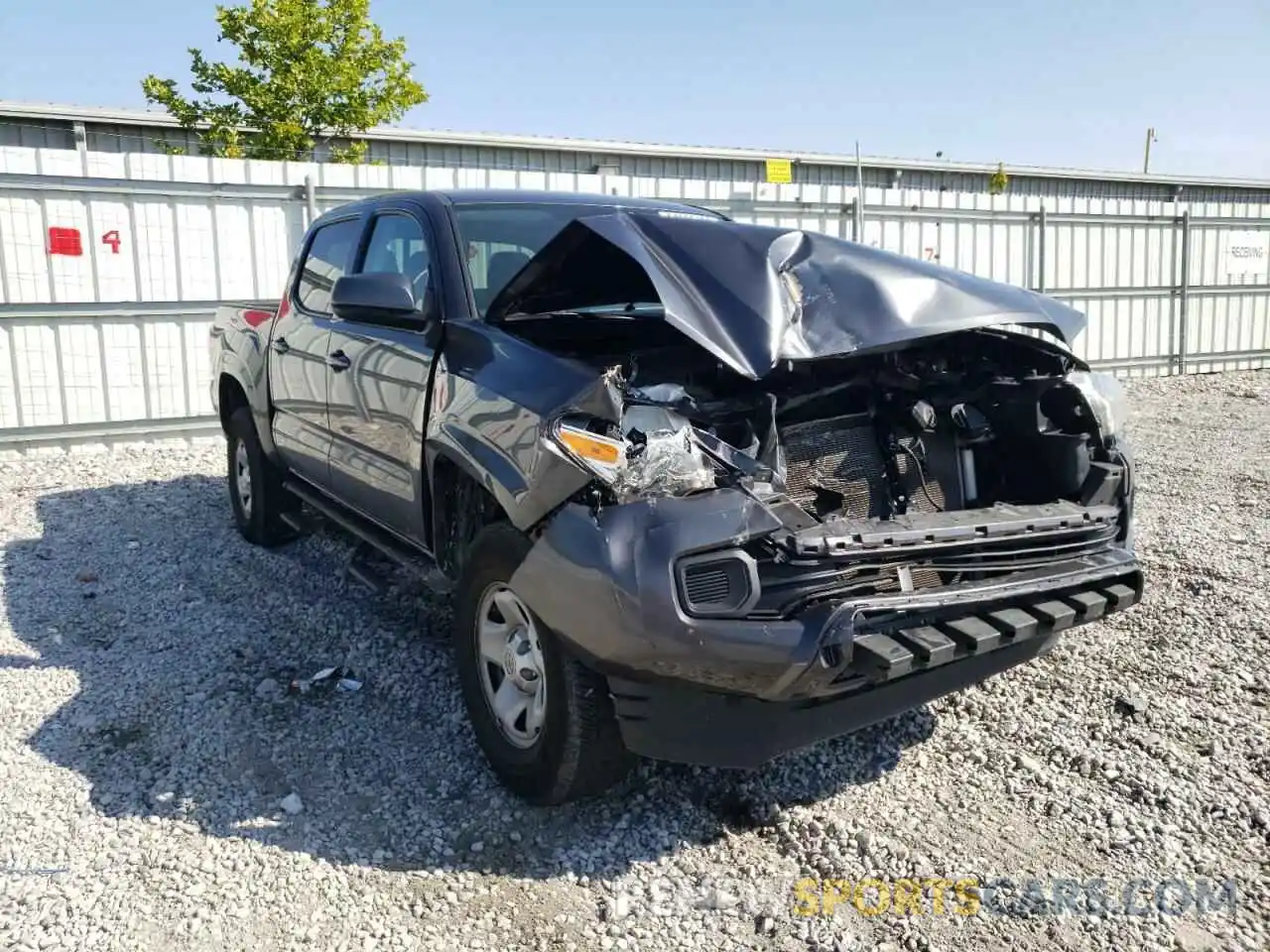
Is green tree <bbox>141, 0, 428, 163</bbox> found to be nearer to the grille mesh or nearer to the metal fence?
the metal fence

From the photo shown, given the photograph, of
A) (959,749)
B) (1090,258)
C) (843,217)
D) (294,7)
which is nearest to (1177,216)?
(1090,258)

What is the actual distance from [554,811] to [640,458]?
122 centimetres

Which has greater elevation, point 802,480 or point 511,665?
point 802,480

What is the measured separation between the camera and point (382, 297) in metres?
3.59

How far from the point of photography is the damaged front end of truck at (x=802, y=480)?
251cm

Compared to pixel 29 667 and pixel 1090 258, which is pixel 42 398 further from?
pixel 1090 258

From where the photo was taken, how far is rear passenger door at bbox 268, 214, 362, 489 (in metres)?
4.70

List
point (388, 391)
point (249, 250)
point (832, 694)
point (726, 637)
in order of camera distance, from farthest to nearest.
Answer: point (249, 250) → point (388, 391) → point (832, 694) → point (726, 637)

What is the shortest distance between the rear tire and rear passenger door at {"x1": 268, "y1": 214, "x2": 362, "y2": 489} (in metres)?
0.35

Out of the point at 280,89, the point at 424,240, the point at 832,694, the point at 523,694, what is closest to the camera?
the point at 832,694

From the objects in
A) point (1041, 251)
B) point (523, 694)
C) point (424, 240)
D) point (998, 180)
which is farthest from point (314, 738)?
point (998, 180)

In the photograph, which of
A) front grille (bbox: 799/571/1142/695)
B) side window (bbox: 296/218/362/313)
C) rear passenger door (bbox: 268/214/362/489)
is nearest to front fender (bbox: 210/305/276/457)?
rear passenger door (bbox: 268/214/362/489)

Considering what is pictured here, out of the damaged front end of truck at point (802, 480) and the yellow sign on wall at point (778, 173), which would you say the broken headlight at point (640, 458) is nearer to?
the damaged front end of truck at point (802, 480)

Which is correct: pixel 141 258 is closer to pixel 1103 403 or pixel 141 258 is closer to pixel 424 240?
pixel 424 240
